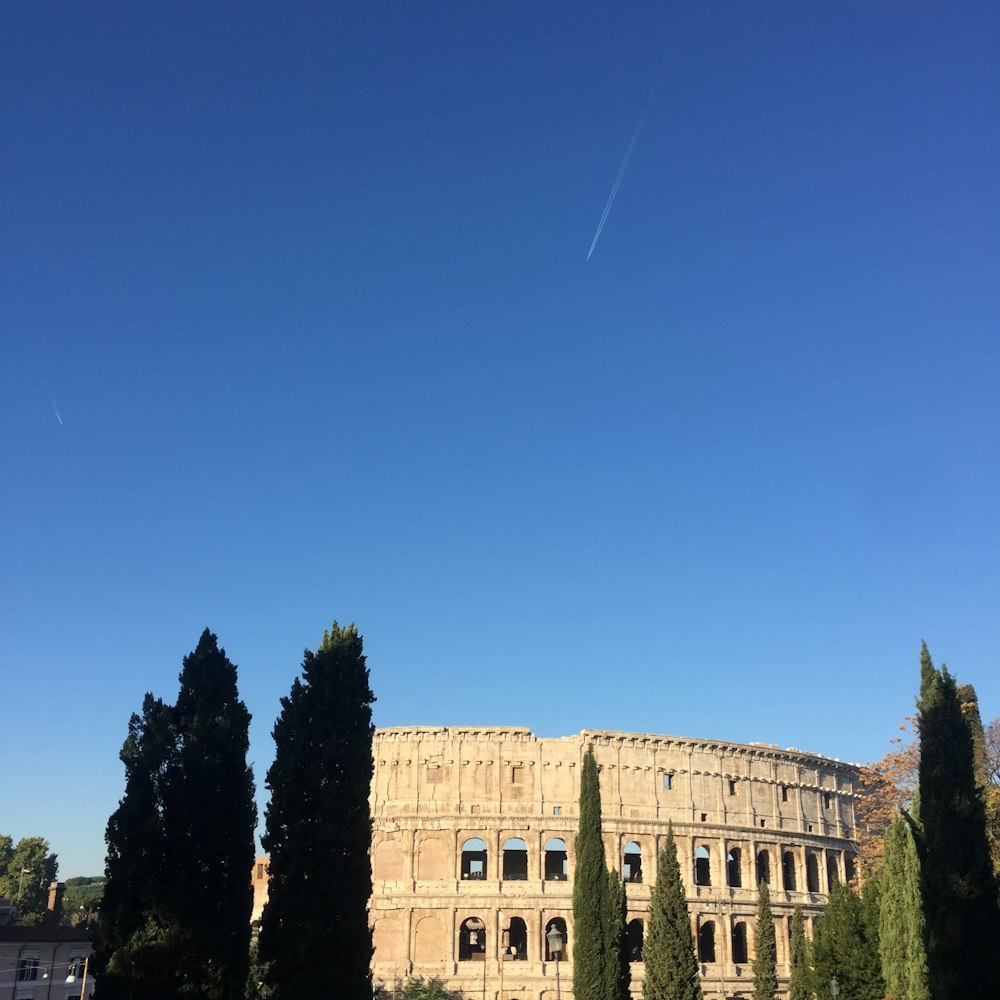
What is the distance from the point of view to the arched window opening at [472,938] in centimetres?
5381

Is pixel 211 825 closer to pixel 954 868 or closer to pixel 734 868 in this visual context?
pixel 954 868

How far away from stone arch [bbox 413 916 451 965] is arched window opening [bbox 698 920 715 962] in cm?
1396

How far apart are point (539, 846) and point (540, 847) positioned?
74mm

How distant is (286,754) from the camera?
2355 cm

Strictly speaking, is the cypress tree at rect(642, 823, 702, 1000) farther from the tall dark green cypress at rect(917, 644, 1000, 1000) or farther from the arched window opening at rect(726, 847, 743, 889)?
the arched window opening at rect(726, 847, 743, 889)

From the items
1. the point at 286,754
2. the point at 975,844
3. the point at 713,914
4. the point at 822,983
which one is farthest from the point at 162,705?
the point at 713,914

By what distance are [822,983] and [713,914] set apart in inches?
729

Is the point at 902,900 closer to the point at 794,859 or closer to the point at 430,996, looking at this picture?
the point at 430,996

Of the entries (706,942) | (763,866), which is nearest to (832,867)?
(763,866)

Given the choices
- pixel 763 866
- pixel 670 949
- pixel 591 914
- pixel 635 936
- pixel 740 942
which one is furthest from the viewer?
pixel 763 866

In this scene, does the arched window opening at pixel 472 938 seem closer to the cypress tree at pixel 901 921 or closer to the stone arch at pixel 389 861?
the stone arch at pixel 389 861

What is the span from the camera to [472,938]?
5659 centimetres

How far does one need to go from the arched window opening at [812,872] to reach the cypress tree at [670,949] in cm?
2901

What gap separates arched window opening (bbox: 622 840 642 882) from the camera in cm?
5459
